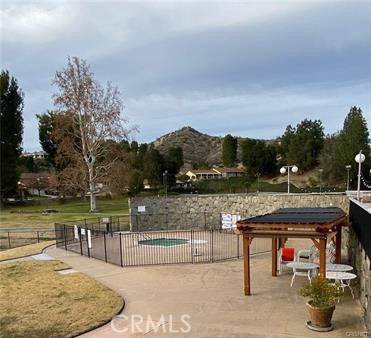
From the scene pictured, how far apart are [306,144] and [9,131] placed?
51.7 m

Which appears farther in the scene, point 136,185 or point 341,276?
point 136,185

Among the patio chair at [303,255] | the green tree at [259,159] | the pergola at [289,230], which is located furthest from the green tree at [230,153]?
the pergola at [289,230]

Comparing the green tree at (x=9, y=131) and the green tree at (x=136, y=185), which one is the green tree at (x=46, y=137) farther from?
the green tree at (x=136, y=185)

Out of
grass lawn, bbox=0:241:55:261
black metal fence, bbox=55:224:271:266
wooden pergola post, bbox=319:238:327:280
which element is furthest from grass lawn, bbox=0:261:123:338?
wooden pergola post, bbox=319:238:327:280

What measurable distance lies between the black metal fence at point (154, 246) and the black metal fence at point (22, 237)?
3.33 metres

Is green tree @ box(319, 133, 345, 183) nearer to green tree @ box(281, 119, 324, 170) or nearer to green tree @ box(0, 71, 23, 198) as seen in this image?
green tree @ box(281, 119, 324, 170)

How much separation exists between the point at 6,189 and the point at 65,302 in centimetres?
5007

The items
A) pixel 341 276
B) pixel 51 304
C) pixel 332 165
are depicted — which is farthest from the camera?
pixel 332 165

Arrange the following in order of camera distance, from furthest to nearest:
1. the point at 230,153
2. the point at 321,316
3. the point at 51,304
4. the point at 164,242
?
the point at 230,153 < the point at 164,242 < the point at 51,304 < the point at 321,316

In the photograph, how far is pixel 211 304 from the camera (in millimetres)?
10148

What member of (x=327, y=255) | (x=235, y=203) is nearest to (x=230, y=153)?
(x=235, y=203)

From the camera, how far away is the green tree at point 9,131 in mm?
53594

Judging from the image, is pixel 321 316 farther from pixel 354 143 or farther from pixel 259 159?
pixel 259 159

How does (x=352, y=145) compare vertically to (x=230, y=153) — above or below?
above
